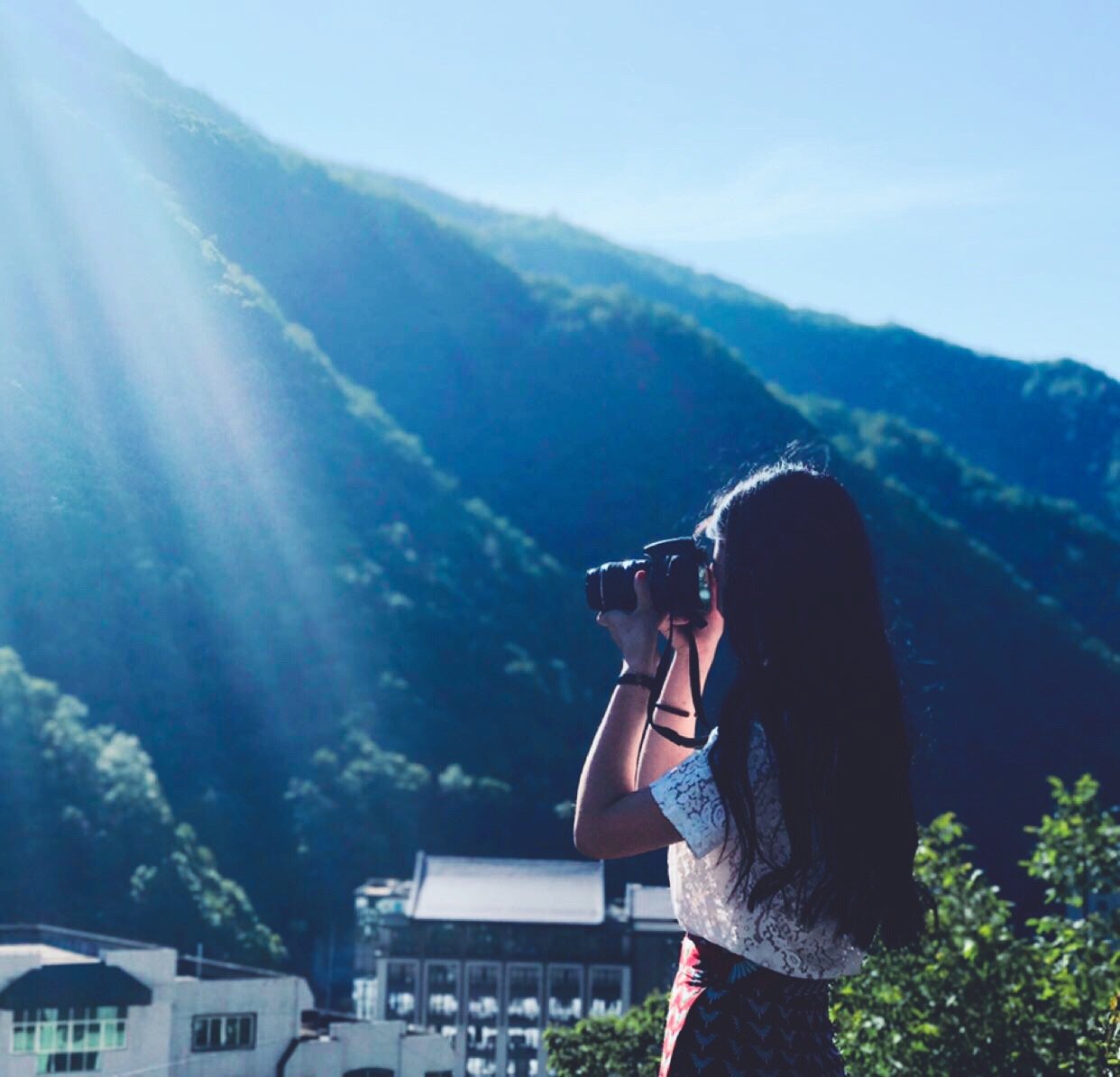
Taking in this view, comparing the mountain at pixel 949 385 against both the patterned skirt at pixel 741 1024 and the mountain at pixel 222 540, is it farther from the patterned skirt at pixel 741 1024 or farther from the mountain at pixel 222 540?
the patterned skirt at pixel 741 1024

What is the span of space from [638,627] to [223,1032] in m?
2.03

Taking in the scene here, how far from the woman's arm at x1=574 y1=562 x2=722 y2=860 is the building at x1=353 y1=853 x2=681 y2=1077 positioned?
504cm

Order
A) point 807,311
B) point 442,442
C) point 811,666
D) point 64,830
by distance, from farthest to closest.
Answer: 1. point 64,830
2. point 807,311
3. point 442,442
4. point 811,666

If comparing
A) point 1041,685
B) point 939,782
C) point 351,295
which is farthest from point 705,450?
point 939,782

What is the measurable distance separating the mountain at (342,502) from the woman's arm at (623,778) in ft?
0.87

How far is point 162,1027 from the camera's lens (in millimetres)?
2602

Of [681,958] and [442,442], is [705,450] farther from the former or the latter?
[681,958]

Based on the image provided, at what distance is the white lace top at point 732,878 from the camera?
0.94m

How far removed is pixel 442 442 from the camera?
11266 millimetres

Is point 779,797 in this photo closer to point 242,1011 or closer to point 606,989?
point 242,1011

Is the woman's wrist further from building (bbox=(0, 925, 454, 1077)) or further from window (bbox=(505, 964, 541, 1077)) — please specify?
window (bbox=(505, 964, 541, 1077))

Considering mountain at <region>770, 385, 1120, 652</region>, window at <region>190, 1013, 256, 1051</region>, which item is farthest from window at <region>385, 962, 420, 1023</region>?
window at <region>190, 1013, 256, 1051</region>

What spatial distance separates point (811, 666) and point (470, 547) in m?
10.9

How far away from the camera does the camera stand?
1.06 m
